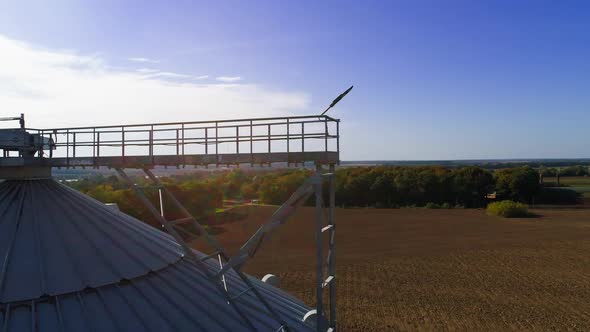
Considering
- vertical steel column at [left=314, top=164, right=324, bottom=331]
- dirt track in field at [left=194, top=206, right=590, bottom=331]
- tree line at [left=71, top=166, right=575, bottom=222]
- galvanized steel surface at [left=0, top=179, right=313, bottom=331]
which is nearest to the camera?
galvanized steel surface at [left=0, top=179, right=313, bottom=331]

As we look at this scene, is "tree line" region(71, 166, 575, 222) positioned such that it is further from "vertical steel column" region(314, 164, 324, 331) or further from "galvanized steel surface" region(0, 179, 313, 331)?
"vertical steel column" region(314, 164, 324, 331)

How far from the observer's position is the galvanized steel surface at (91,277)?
9117mm

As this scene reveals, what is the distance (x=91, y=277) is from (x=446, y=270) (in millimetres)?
32025

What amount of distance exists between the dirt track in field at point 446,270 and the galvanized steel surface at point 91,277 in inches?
557

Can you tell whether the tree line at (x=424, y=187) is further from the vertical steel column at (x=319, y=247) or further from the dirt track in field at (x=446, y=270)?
the vertical steel column at (x=319, y=247)

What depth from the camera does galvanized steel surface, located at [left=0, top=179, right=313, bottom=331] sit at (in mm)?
9117

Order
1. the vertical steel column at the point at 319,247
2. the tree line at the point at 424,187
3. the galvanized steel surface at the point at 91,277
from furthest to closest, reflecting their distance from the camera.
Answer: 1. the tree line at the point at 424,187
2. the vertical steel column at the point at 319,247
3. the galvanized steel surface at the point at 91,277

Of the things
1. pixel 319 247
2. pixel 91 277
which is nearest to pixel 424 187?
pixel 319 247

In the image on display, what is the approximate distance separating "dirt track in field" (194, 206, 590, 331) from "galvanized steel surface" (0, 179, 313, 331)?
14.2 meters

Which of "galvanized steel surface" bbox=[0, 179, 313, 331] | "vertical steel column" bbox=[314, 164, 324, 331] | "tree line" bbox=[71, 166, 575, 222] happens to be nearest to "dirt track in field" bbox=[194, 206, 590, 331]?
"vertical steel column" bbox=[314, 164, 324, 331]

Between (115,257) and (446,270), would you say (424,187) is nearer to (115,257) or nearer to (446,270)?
(446,270)

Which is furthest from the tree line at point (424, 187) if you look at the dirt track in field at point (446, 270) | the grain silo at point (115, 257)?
the grain silo at point (115, 257)

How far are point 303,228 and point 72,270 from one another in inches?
1821

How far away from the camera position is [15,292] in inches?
356
